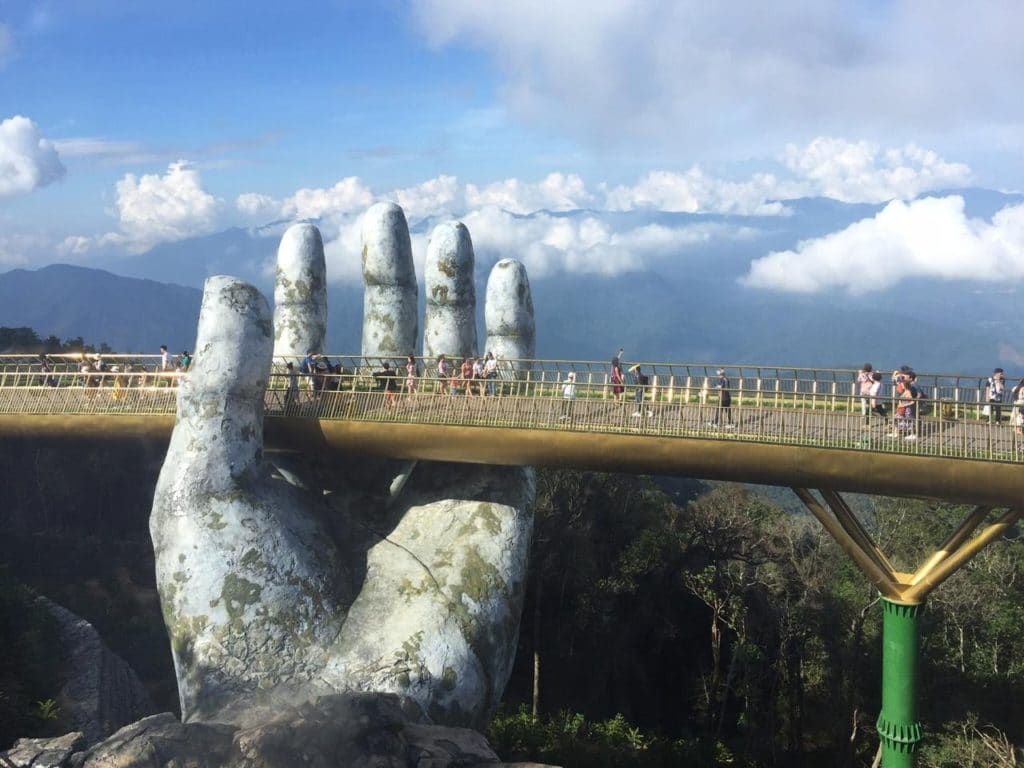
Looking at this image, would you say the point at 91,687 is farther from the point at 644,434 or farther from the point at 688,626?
the point at 688,626

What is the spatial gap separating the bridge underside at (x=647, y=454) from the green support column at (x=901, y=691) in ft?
6.96

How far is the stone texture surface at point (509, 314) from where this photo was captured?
17203mm

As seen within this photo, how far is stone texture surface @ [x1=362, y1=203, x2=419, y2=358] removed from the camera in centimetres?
1733

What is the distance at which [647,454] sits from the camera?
1270cm

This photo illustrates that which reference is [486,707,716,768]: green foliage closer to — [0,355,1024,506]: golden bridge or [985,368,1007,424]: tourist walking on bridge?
[0,355,1024,506]: golden bridge

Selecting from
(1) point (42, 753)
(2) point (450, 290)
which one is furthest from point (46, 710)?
(2) point (450, 290)

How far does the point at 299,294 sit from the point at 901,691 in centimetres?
1383

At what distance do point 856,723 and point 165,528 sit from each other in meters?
18.2

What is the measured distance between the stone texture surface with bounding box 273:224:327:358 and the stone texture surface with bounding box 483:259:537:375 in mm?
3894

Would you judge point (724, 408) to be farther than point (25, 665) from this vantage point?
No

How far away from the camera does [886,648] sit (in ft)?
40.8

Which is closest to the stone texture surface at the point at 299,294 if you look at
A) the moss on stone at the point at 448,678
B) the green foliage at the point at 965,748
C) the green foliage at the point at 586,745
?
the moss on stone at the point at 448,678

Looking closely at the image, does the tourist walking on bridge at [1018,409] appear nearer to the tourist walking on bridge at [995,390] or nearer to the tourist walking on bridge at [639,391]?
the tourist walking on bridge at [995,390]

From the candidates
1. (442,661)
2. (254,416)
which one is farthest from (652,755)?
(254,416)
